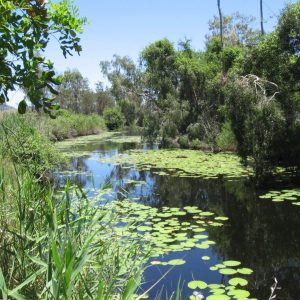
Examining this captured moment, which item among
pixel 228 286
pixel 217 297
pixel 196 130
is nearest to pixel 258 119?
pixel 228 286

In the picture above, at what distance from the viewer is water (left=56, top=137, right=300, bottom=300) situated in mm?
4641

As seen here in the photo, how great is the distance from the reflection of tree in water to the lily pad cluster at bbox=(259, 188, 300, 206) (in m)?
0.20

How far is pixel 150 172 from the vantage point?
41.3ft

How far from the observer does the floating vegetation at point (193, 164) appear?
1149 cm

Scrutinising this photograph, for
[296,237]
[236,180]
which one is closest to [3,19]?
[296,237]

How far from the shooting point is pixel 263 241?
20.0 feet

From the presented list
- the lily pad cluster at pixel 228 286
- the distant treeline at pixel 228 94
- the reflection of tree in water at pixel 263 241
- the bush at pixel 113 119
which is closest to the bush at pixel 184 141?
the distant treeline at pixel 228 94

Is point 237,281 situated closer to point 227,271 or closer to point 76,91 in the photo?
point 227,271

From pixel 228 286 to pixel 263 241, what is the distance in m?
2.00

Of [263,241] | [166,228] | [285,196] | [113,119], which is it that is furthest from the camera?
[113,119]

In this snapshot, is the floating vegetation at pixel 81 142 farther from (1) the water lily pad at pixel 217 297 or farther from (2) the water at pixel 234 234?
(1) the water lily pad at pixel 217 297

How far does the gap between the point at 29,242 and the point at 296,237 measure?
15.6 feet

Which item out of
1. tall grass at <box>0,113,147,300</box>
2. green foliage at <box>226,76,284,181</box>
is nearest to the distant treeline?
green foliage at <box>226,76,284,181</box>

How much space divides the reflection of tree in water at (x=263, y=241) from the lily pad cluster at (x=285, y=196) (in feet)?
0.65
